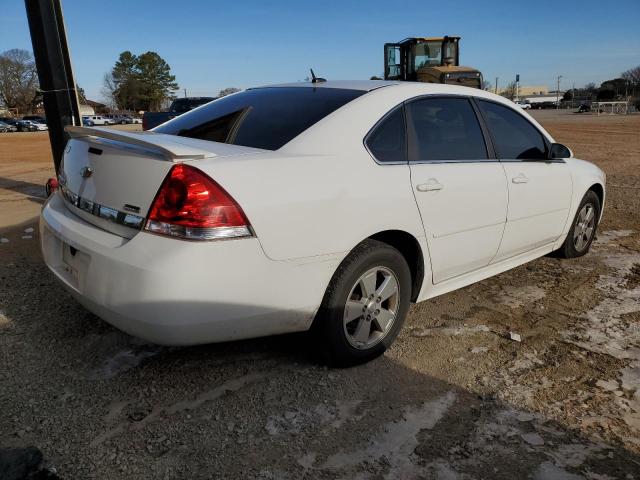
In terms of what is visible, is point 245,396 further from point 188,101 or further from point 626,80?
point 626,80

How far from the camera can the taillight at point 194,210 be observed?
2.36 meters

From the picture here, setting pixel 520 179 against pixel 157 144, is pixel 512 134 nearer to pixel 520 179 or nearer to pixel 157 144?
pixel 520 179

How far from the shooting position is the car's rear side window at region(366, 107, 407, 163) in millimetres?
3006

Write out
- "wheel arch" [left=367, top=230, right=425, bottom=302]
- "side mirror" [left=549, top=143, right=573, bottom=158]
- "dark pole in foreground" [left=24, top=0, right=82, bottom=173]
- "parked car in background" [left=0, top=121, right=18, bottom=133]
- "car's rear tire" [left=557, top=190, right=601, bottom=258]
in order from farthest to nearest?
"parked car in background" [left=0, top=121, right=18, bottom=133] → "dark pole in foreground" [left=24, top=0, right=82, bottom=173] → "car's rear tire" [left=557, top=190, right=601, bottom=258] → "side mirror" [left=549, top=143, right=573, bottom=158] → "wheel arch" [left=367, top=230, right=425, bottom=302]

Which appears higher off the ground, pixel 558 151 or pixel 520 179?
pixel 558 151

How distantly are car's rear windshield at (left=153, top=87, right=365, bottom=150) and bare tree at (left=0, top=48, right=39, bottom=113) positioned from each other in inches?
3773

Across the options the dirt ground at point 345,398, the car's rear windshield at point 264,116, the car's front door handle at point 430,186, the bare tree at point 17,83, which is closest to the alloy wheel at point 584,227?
the dirt ground at point 345,398

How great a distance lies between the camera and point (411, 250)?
3250 mm

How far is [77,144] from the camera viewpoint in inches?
121

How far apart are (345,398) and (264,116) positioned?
1.69 metres

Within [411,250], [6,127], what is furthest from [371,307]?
[6,127]

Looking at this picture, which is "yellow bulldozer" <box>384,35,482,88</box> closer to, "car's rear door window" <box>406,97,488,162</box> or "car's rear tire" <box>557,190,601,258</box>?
→ "car's rear tire" <box>557,190,601,258</box>

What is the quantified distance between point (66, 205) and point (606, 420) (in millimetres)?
3063

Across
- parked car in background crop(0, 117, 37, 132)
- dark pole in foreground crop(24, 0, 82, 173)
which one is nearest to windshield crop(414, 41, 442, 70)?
dark pole in foreground crop(24, 0, 82, 173)
